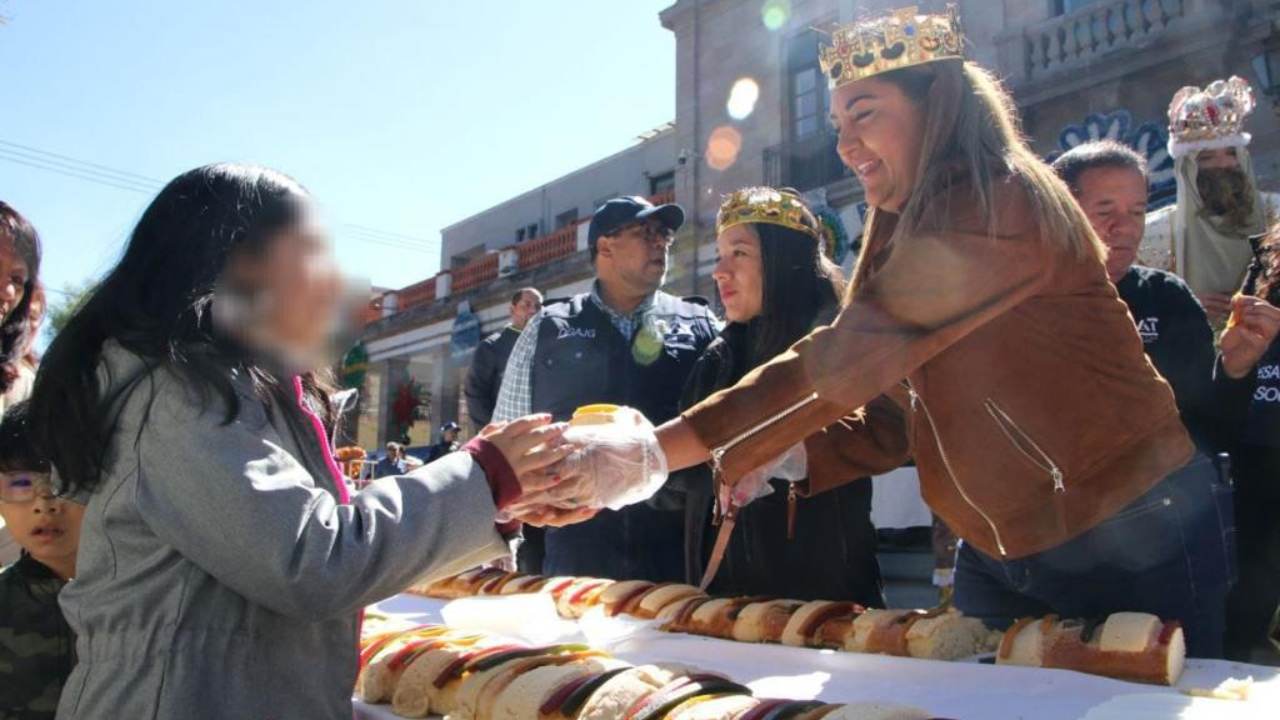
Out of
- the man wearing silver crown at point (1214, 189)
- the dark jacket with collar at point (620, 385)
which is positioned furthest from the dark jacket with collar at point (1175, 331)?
the dark jacket with collar at point (620, 385)

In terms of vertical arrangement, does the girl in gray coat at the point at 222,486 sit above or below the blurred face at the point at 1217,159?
below

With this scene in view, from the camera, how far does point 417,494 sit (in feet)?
4.09

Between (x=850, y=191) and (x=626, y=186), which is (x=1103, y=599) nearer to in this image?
(x=850, y=191)

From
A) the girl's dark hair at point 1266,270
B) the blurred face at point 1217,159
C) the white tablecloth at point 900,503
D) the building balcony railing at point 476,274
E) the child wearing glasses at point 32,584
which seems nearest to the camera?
the child wearing glasses at point 32,584

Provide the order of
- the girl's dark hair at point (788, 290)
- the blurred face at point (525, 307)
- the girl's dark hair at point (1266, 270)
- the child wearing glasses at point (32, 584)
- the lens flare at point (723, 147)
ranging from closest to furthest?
the child wearing glasses at point (32, 584) → the girl's dark hair at point (1266, 270) → the girl's dark hair at point (788, 290) → the blurred face at point (525, 307) → the lens flare at point (723, 147)

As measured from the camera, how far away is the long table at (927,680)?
130 cm

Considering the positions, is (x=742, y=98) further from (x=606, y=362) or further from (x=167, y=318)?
(x=167, y=318)

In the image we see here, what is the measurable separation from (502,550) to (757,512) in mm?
1462

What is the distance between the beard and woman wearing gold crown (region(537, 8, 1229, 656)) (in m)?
2.24

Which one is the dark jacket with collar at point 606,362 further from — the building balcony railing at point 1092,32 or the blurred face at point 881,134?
the building balcony railing at point 1092,32

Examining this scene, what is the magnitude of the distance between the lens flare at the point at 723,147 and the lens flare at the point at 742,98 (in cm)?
26

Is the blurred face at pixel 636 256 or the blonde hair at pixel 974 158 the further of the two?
the blurred face at pixel 636 256

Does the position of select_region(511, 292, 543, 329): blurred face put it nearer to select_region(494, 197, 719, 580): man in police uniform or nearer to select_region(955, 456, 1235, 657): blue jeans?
select_region(494, 197, 719, 580): man in police uniform

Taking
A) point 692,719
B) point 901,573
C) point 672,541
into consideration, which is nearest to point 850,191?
point 901,573
